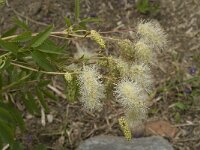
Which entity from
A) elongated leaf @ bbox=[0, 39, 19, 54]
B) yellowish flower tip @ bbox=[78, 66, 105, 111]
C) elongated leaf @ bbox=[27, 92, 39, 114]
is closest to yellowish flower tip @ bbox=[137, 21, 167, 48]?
yellowish flower tip @ bbox=[78, 66, 105, 111]

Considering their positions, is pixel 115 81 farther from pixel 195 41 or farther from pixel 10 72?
pixel 195 41

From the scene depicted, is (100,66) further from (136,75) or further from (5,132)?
(5,132)

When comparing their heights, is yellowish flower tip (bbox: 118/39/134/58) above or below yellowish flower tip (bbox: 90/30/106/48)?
below

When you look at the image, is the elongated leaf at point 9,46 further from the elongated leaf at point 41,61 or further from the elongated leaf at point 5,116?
the elongated leaf at point 5,116

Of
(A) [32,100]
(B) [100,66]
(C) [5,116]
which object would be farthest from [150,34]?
(A) [32,100]

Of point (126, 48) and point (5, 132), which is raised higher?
point (126, 48)

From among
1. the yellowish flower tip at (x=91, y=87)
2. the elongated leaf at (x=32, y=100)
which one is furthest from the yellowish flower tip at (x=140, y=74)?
the elongated leaf at (x=32, y=100)

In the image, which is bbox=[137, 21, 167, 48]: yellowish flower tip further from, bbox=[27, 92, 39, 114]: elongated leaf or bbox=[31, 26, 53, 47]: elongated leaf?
bbox=[27, 92, 39, 114]: elongated leaf
